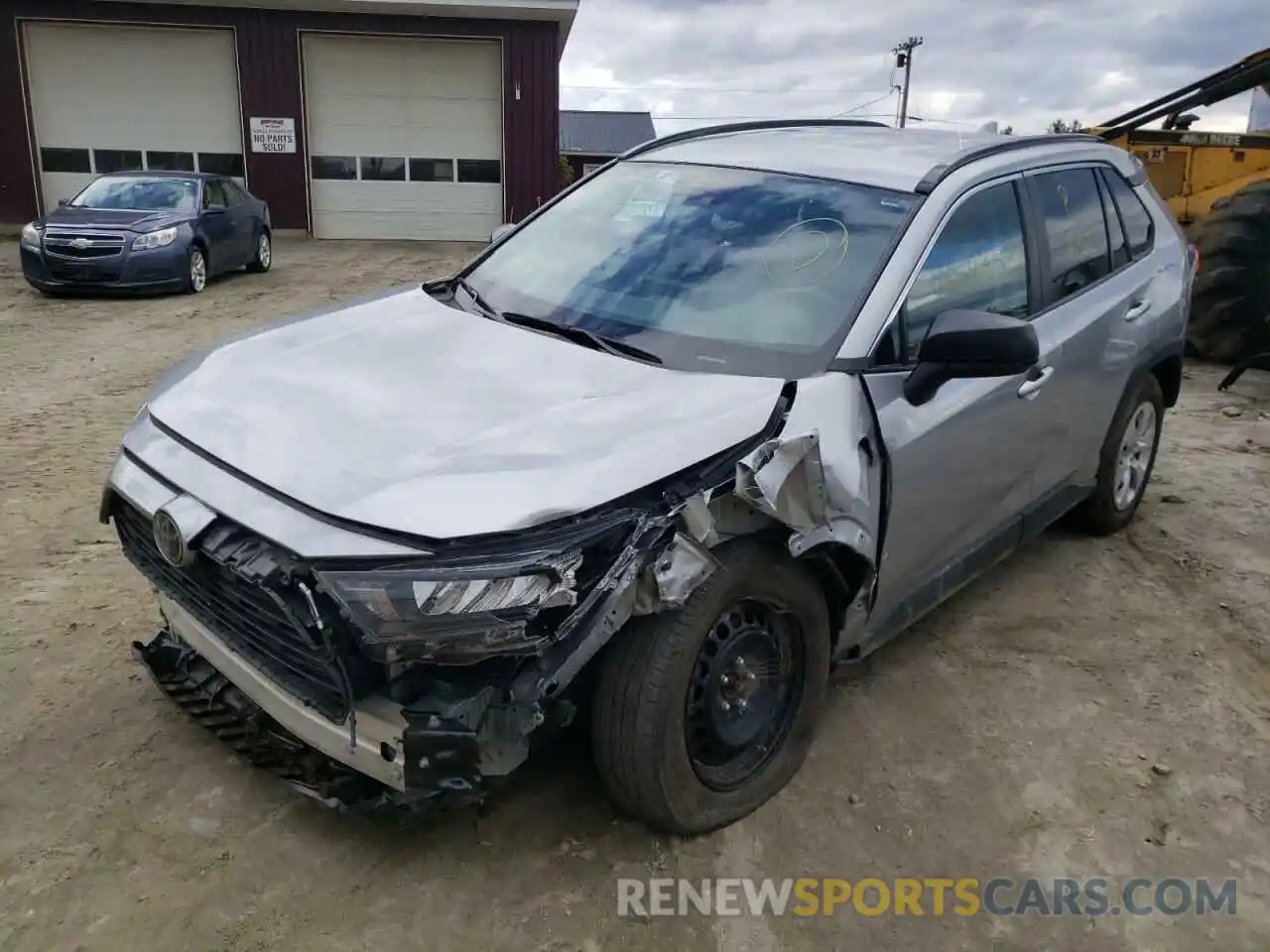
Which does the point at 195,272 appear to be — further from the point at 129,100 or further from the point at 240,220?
the point at 129,100

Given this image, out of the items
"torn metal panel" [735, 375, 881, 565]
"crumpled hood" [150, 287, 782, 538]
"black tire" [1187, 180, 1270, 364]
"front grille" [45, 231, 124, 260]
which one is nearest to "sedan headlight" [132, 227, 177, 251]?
"front grille" [45, 231, 124, 260]

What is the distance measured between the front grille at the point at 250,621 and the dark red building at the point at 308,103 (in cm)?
1742

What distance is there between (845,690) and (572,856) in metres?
1.32

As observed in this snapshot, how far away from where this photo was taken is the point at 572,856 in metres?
2.77

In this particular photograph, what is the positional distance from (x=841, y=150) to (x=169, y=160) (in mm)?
18475

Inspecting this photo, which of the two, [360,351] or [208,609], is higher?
[360,351]

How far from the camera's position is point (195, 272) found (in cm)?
1229

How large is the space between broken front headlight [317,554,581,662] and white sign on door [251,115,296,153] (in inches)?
742

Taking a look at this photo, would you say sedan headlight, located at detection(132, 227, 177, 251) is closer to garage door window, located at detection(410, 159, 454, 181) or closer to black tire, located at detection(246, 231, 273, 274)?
black tire, located at detection(246, 231, 273, 274)

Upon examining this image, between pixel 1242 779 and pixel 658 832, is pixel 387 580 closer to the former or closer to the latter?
pixel 658 832

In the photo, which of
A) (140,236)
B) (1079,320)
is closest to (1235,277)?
(1079,320)

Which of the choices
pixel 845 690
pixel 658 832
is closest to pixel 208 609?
pixel 658 832

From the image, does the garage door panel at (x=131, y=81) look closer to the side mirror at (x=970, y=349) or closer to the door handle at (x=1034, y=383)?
the door handle at (x=1034, y=383)

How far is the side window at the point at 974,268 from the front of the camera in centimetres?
323
